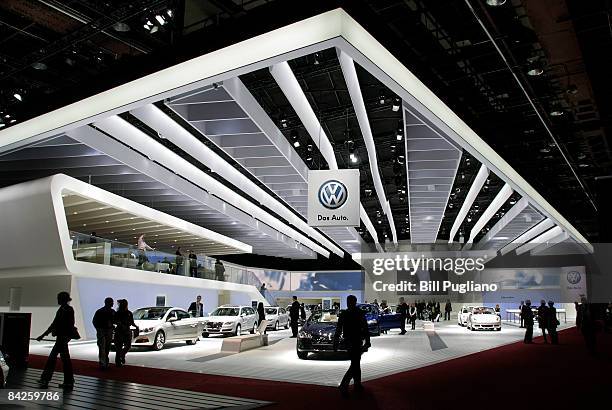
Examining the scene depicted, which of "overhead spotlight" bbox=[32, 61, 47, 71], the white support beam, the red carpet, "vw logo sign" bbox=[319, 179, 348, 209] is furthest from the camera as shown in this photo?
the white support beam

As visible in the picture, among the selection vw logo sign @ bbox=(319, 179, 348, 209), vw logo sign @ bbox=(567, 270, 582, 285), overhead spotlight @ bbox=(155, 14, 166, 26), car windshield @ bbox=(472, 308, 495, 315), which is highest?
overhead spotlight @ bbox=(155, 14, 166, 26)

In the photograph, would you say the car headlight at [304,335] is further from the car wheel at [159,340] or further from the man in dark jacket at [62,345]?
the man in dark jacket at [62,345]

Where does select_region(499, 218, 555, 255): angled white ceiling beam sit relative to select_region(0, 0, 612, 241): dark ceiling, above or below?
below

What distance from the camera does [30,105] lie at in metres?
10.8

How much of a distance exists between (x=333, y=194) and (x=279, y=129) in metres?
6.60

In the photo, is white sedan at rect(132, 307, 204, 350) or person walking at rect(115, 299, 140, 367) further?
white sedan at rect(132, 307, 204, 350)

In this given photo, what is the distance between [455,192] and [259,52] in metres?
19.4

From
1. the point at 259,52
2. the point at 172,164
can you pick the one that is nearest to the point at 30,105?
the point at 259,52

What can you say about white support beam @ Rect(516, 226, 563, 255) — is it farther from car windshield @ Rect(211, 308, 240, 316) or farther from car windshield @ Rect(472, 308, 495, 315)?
Result: car windshield @ Rect(211, 308, 240, 316)

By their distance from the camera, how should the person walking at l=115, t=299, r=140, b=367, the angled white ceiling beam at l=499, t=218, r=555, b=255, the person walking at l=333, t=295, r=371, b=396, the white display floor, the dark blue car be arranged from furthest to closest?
the angled white ceiling beam at l=499, t=218, r=555, b=255
the dark blue car
the person walking at l=115, t=299, r=140, b=367
the white display floor
the person walking at l=333, t=295, r=371, b=396

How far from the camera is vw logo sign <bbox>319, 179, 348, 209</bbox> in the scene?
10461mm

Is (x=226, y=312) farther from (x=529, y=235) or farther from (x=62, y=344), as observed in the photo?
(x=529, y=235)

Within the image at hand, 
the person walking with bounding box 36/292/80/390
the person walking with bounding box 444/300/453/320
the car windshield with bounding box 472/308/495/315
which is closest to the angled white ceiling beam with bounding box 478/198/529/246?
the car windshield with bounding box 472/308/495/315

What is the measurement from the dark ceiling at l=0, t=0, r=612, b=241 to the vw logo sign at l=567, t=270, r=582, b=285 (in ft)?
44.8
